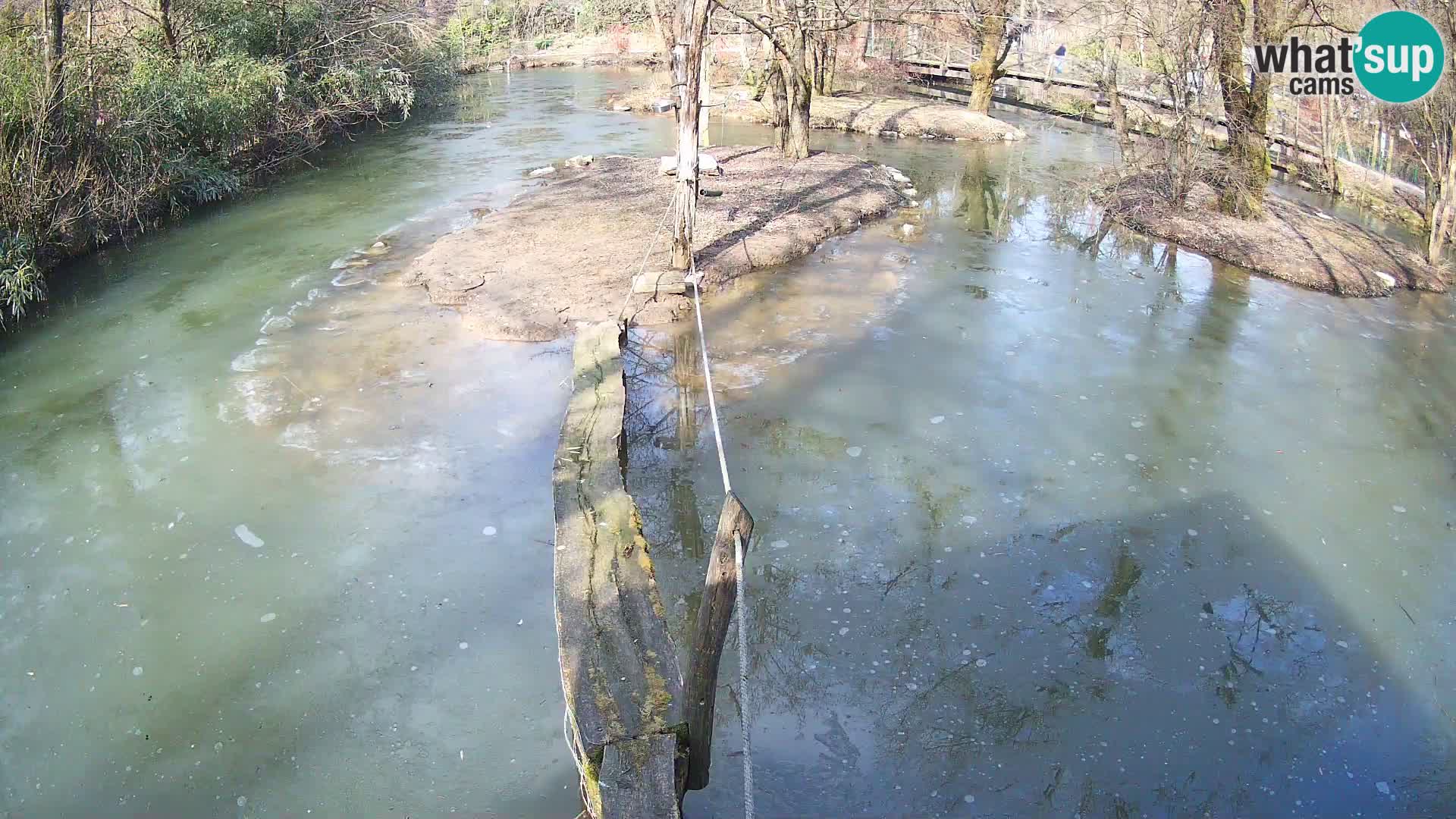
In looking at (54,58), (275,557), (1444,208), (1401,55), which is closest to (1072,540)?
(275,557)

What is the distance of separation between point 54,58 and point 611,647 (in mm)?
9897

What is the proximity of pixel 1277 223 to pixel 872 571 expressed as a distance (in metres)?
8.84

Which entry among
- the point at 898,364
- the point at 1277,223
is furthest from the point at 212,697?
the point at 1277,223

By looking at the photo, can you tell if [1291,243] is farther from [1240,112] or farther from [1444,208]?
[1240,112]

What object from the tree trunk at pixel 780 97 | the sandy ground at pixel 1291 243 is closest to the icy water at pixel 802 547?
the sandy ground at pixel 1291 243

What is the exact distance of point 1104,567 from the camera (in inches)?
211

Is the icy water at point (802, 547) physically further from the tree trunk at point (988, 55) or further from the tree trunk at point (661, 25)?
the tree trunk at point (988, 55)

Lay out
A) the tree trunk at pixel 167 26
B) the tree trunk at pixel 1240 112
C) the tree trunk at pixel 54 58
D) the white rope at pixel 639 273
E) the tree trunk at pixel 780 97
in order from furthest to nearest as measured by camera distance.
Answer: the tree trunk at pixel 780 97
the tree trunk at pixel 167 26
the tree trunk at pixel 1240 112
the tree trunk at pixel 54 58
the white rope at pixel 639 273

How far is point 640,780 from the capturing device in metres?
3.08

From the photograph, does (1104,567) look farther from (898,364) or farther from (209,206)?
(209,206)

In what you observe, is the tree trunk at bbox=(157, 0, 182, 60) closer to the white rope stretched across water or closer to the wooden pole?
the white rope stretched across water

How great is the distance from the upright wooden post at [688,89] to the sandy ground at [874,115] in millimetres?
8664

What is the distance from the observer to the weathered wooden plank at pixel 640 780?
9.77 feet

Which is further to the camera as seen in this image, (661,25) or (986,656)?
(661,25)
